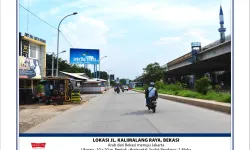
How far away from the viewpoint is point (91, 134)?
3.72 meters

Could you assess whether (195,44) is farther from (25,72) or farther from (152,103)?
(152,103)

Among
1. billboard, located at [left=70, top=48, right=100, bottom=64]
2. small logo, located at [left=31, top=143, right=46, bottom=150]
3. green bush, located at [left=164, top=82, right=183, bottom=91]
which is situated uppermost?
billboard, located at [left=70, top=48, right=100, bottom=64]

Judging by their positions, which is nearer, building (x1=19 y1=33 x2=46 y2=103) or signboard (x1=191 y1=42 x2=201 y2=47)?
signboard (x1=191 y1=42 x2=201 y2=47)

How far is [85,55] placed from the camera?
14.7 ft

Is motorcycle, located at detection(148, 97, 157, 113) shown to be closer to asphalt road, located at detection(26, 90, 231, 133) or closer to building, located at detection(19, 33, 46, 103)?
asphalt road, located at detection(26, 90, 231, 133)

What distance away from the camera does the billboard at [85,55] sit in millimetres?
4379

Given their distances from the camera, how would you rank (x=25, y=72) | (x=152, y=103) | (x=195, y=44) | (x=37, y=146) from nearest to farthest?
(x=37, y=146), (x=195, y=44), (x=25, y=72), (x=152, y=103)

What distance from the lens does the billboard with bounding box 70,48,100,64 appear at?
438 cm

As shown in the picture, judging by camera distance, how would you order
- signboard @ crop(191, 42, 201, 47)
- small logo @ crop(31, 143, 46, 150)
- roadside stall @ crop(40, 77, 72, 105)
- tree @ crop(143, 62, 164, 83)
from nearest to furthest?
small logo @ crop(31, 143, 46, 150)
signboard @ crop(191, 42, 201, 47)
tree @ crop(143, 62, 164, 83)
roadside stall @ crop(40, 77, 72, 105)

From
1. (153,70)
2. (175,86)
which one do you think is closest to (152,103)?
(153,70)

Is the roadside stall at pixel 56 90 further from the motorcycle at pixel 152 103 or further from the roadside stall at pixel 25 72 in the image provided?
the motorcycle at pixel 152 103

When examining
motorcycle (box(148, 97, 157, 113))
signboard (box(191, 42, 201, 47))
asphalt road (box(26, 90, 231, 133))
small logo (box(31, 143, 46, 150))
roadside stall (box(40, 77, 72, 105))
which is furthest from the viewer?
roadside stall (box(40, 77, 72, 105))

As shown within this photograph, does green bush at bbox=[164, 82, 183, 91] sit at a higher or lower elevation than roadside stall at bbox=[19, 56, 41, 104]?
lower

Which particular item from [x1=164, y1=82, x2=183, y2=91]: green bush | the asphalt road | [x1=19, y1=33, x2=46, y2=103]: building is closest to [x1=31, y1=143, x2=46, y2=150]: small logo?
the asphalt road
